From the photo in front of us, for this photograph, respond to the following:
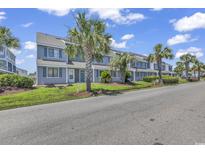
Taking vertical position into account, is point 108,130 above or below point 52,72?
below

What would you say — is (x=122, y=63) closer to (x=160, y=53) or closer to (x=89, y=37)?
(x=160, y=53)

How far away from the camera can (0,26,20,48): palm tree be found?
1930 centimetres

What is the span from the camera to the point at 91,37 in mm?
19453


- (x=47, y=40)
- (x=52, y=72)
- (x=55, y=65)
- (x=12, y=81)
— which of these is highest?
(x=47, y=40)

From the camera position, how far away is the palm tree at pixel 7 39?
1930 centimetres

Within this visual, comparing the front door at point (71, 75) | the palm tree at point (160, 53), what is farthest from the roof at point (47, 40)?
the palm tree at point (160, 53)

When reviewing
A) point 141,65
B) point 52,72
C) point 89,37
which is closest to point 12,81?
point 89,37

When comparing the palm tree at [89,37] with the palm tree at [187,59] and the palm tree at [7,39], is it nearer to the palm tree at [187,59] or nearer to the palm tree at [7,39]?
the palm tree at [7,39]

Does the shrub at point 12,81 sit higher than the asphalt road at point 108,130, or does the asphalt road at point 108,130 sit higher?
the shrub at point 12,81

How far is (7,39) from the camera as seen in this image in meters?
19.7

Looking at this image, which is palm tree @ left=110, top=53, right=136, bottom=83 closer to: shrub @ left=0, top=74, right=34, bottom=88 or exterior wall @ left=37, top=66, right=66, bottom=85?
exterior wall @ left=37, top=66, right=66, bottom=85
